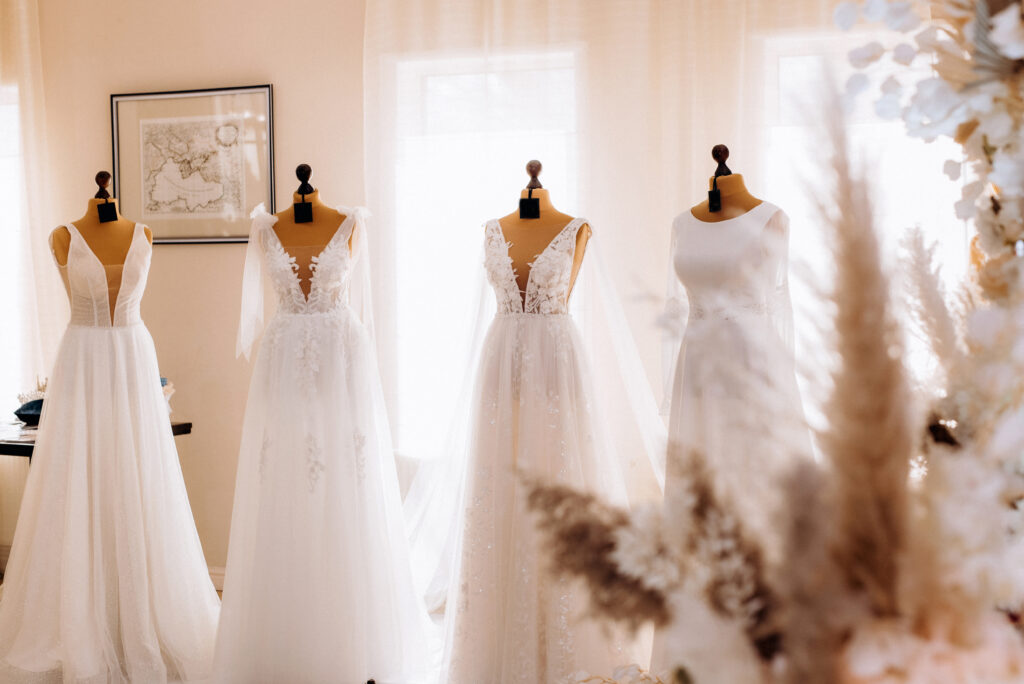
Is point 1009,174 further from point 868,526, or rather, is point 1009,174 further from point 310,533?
point 310,533

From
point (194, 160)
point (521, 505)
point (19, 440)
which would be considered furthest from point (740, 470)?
point (194, 160)

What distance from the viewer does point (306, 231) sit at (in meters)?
2.81

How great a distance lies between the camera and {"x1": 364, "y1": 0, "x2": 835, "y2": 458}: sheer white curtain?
10.7 feet

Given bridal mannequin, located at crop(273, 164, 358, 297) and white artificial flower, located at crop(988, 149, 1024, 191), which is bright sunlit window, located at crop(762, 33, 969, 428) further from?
white artificial flower, located at crop(988, 149, 1024, 191)

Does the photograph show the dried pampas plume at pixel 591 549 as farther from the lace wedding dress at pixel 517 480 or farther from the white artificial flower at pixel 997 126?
the lace wedding dress at pixel 517 480

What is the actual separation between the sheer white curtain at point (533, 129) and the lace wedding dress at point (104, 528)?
3.30ft

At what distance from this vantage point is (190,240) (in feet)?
12.8

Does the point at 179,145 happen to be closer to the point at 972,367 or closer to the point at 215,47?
the point at 215,47

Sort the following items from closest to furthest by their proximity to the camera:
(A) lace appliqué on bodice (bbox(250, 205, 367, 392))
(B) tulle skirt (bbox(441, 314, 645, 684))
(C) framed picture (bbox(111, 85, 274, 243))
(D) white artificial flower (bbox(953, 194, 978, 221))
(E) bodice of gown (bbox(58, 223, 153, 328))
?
(D) white artificial flower (bbox(953, 194, 978, 221)) < (B) tulle skirt (bbox(441, 314, 645, 684)) < (A) lace appliqué on bodice (bbox(250, 205, 367, 392)) < (E) bodice of gown (bbox(58, 223, 153, 328)) < (C) framed picture (bbox(111, 85, 274, 243))

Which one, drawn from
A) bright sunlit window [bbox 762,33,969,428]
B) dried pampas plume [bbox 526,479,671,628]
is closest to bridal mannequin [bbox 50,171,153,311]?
bright sunlit window [bbox 762,33,969,428]

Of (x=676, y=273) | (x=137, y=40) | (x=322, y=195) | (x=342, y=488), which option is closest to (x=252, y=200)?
(x=322, y=195)

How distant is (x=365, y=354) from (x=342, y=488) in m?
0.44

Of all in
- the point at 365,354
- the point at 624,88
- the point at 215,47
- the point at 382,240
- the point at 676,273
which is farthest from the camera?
the point at 215,47

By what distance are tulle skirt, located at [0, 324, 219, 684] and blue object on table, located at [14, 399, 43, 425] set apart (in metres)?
0.82
